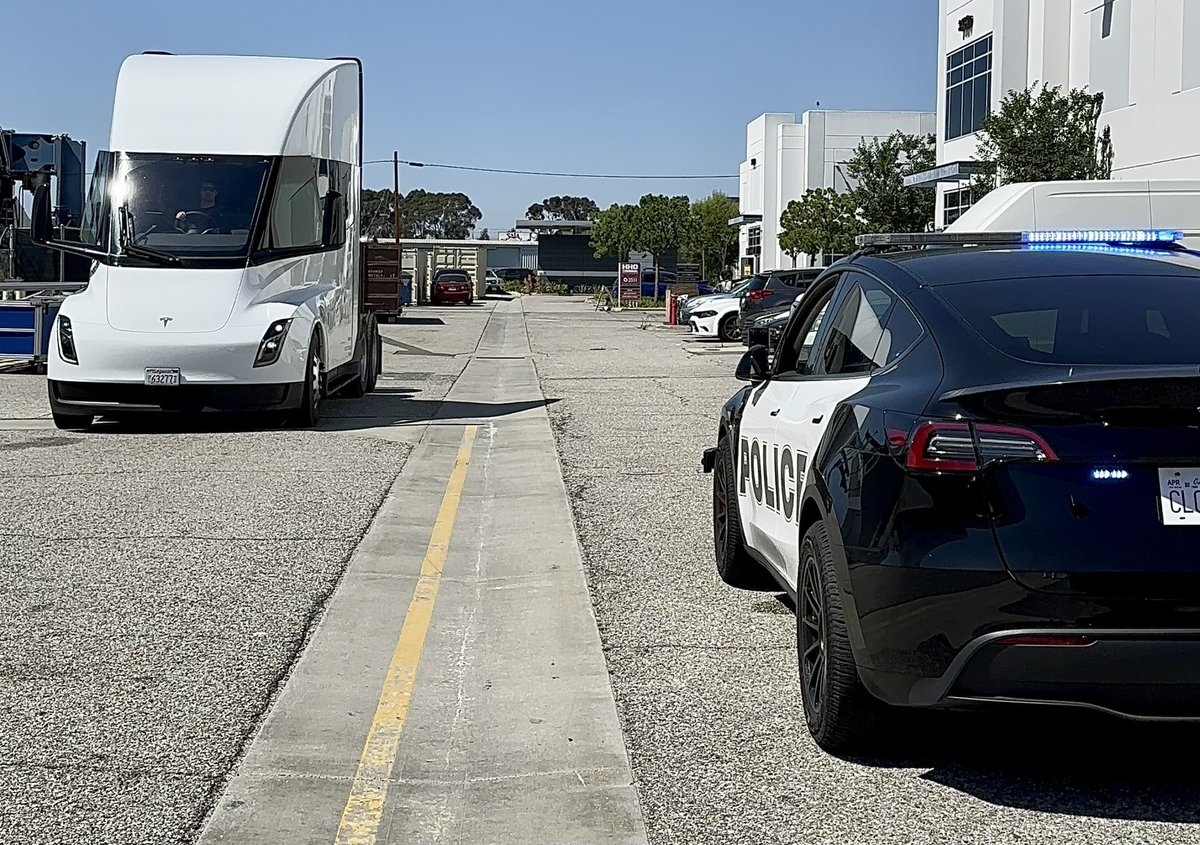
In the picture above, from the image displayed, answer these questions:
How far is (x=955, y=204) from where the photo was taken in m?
49.0

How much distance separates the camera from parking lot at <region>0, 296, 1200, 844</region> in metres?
4.41

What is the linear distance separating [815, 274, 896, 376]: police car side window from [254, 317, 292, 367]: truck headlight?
Result: 9.00m

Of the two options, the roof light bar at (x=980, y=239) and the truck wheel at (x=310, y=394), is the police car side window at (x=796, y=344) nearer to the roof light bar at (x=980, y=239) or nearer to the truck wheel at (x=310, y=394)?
the roof light bar at (x=980, y=239)

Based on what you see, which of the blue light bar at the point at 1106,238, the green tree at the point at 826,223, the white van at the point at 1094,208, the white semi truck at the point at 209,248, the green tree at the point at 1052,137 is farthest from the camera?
the green tree at the point at 826,223

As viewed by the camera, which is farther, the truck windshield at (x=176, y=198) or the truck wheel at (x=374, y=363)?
the truck wheel at (x=374, y=363)

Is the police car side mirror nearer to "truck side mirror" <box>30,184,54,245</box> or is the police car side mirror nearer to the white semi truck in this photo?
Result: the white semi truck

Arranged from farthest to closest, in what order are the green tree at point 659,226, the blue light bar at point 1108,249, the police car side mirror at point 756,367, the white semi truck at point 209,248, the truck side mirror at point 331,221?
the green tree at point 659,226 → the truck side mirror at point 331,221 → the white semi truck at point 209,248 → the police car side mirror at point 756,367 → the blue light bar at point 1108,249

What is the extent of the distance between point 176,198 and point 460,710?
35.3 feet

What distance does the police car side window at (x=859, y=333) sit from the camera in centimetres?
517

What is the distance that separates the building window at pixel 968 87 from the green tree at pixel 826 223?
1257 cm

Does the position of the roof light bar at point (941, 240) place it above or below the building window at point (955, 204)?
below

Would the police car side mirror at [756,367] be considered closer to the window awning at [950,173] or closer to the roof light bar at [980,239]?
the roof light bar at [980,239]

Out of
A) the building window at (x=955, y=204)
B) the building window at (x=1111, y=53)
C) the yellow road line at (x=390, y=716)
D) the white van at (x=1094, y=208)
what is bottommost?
the yellow road line at (x=390, y=716)

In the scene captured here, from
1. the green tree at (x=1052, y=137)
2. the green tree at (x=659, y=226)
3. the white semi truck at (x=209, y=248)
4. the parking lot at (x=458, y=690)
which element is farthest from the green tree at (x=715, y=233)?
the parking lot at (x=458, y=690)
